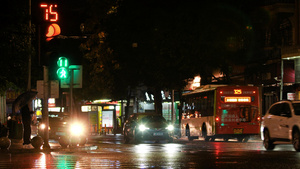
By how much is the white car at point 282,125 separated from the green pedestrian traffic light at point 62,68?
7.97 m

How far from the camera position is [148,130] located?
33.1 m

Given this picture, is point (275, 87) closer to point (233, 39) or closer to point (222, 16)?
point (233, 39)

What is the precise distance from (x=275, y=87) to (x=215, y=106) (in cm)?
870

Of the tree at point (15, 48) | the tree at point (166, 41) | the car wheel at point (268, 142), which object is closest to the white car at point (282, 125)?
the car wheel at point (268, 142)

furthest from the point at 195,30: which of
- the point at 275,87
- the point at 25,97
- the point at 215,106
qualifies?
the point at 25,97

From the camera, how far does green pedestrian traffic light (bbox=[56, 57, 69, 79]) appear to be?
2270 cm

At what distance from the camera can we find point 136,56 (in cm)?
4106

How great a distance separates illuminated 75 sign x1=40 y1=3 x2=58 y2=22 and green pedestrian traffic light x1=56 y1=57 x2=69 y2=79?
5916 mm

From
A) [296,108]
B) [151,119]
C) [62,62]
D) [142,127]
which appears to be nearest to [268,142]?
[296,108]

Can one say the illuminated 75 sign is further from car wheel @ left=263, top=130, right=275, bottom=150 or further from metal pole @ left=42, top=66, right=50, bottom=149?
car wheel @ left=263, top=130, right=275, bottom=150

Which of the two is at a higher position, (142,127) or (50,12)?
(50,12)

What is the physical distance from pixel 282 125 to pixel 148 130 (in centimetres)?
1236

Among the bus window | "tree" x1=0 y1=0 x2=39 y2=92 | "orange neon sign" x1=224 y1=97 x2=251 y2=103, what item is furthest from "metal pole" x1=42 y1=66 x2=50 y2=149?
the bus window

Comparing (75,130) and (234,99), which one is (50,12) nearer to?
(75,130)
